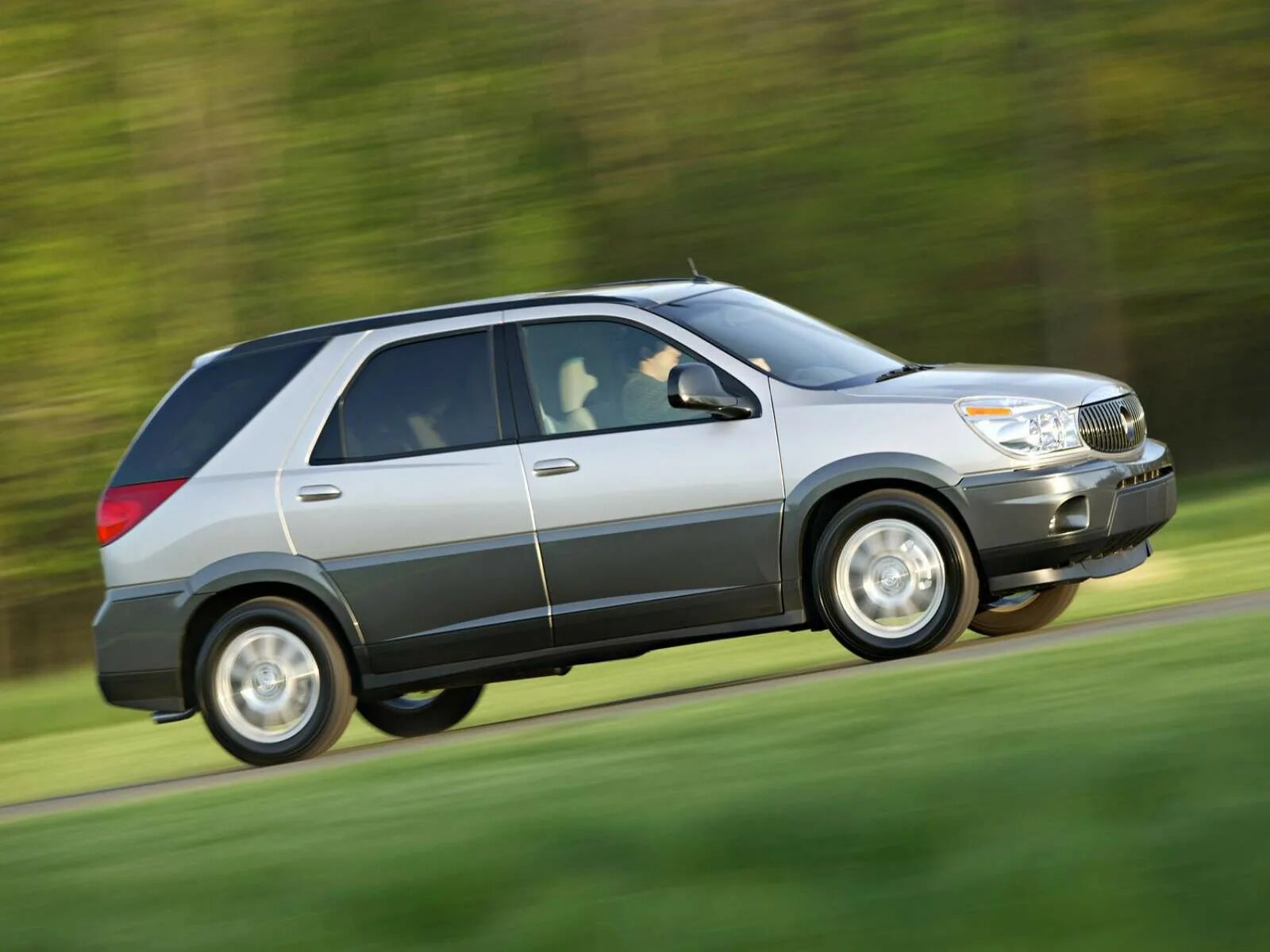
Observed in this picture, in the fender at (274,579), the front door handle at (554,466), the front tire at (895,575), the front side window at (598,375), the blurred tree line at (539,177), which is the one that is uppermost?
the blurred tree line at (539,177)

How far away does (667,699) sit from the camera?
31.6 feet

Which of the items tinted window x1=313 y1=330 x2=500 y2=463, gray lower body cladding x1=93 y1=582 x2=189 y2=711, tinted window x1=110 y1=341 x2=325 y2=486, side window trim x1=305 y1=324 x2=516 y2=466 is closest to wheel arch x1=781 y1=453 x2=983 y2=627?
side window trim x1=305 y1=324 x2=516 y2=466

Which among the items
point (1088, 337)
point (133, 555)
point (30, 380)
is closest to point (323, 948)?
point (133, 555)

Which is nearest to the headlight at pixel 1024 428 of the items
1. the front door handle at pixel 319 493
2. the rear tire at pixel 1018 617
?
the rear tire at pixel 1018 617

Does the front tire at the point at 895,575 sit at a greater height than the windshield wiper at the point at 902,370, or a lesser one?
lesser

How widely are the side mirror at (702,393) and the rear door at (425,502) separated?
80 cm

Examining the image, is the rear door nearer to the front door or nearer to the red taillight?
the front door

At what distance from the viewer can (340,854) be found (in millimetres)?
5855

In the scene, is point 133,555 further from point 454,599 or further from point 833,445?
point 833,445

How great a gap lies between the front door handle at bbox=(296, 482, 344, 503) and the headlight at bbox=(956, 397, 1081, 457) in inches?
113

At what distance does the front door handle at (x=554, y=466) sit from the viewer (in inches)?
351

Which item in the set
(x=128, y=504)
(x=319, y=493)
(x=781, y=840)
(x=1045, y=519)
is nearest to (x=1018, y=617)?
(x=1045, y=519)

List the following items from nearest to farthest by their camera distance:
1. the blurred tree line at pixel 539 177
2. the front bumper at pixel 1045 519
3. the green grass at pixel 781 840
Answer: the green grass at pixel 781 840
the front bumper at pixel 1045 519
the blurred tree line at pixel 539 177

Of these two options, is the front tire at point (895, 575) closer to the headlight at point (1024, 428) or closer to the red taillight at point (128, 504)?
the headlight at point (1024, 428)
